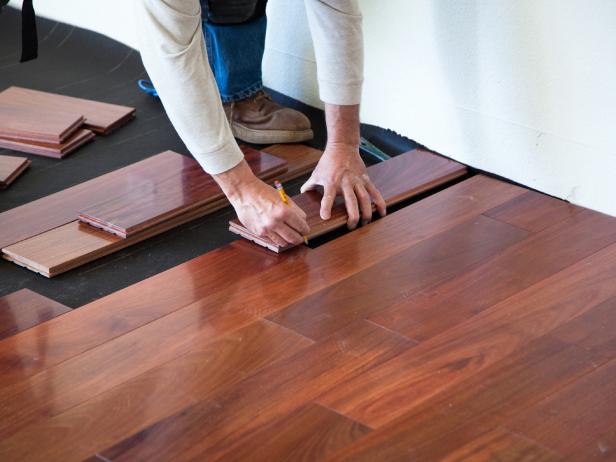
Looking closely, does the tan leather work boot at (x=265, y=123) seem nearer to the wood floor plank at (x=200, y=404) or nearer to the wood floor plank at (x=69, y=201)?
the wood floor plank at (x=69, y=201)

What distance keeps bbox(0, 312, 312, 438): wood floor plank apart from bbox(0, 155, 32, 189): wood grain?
1.14 m

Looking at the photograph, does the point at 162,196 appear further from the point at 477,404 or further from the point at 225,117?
the point at 477,404

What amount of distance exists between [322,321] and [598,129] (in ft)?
3.12

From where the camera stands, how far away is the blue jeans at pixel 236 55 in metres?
3.16

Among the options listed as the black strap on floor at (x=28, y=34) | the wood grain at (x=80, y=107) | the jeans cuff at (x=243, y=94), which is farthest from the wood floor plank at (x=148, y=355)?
the wood grain at (x=80, y=107)

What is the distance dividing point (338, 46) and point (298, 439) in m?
1.27

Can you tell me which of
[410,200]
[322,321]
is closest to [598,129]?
[410,200]

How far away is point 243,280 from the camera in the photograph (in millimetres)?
2299

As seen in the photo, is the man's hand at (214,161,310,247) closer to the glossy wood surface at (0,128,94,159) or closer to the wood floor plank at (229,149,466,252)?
the wood floor plank at (229,149,466,252)

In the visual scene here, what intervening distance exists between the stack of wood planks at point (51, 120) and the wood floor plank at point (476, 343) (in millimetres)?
1763

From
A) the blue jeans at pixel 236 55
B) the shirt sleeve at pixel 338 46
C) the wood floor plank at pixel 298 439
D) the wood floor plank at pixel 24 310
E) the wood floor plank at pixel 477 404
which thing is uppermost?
the shirt sleeve at pixel 338 46

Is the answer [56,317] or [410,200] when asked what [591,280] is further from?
[56,317]

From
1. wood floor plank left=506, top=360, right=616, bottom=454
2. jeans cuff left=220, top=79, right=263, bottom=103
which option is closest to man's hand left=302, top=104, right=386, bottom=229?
jeans cuff left=220, top=79, right=263, bottom=103

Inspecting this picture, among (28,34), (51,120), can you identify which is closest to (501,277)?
(28,34)
